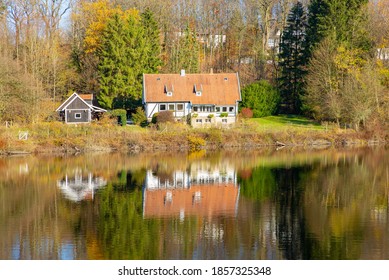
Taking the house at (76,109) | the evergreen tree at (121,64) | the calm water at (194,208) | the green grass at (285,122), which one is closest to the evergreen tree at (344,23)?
the green grass at (285,122)

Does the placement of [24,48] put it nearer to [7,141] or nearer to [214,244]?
[7,141]

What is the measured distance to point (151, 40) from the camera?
62781 millimetres

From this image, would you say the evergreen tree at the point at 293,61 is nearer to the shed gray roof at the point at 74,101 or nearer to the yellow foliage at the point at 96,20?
the yellow foliage at the point at 96,20

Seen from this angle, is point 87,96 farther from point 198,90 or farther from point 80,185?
point 80,185

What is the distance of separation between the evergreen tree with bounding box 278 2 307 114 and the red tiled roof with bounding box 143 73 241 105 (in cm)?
640

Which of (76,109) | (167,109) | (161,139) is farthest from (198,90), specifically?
(76,109)

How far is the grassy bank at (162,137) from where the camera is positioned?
1821 inches

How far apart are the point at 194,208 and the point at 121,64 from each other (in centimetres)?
3488

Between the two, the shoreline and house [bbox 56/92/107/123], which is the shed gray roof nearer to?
house [bbox 56/92/107/123]

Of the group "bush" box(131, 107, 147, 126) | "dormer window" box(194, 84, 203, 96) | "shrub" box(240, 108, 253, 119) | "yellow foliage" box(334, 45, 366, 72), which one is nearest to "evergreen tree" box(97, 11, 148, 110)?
"bush" box(131, 107, 147, 126)

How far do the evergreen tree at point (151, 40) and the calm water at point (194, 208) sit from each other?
845 inches

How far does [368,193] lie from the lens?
29.2m

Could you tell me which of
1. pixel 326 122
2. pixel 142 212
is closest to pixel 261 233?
pixel 142 212

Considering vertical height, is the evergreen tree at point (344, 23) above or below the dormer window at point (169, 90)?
above
